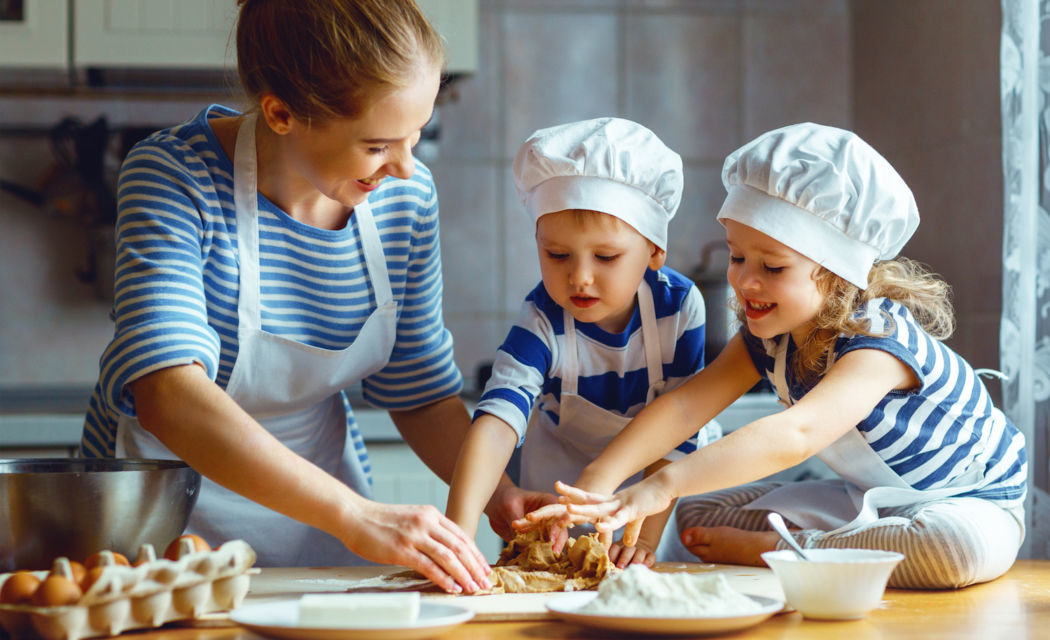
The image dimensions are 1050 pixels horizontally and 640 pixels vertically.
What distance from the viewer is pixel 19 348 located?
230 cm

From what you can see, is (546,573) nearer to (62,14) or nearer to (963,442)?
(963,442)

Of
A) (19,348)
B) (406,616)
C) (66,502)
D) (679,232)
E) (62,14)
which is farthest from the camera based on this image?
(679,232)

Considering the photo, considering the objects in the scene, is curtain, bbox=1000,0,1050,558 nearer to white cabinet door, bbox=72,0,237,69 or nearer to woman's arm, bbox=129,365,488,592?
woman's arm, bbox=129,365,488,592

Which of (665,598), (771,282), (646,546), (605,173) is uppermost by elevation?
(605,173)

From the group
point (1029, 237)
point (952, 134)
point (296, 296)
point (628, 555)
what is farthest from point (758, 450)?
point (952, 134)

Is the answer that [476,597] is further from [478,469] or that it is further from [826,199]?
[826,199]

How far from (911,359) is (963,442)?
4.5 inches

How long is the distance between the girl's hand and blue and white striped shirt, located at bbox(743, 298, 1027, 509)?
268 mm

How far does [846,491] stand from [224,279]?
28.9 inches

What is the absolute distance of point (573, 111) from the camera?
2.50m

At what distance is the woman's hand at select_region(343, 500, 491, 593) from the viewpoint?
89 centimetres

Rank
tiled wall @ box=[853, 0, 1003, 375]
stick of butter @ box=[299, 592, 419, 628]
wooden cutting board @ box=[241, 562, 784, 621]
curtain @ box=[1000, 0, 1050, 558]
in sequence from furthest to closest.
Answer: tiled wall @ box=[853, 0, 1003, 375] → curtain @ box=[1000, 0, 1050, 558] → wooden cutting board @ box=[241, 562, 784, 621] → stick of butter @ box=[299, 592, 419, 628]

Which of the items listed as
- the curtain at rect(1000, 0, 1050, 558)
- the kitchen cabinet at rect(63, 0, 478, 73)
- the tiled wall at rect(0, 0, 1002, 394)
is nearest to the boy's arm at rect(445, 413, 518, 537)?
the curtain at rect(1000, 0, 1050, 558)

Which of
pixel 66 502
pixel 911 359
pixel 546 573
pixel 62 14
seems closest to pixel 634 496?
pixel 546 573
